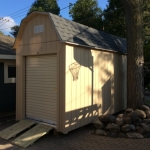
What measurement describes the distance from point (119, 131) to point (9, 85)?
5231 millimetres

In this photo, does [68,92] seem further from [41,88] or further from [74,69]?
[41,88]

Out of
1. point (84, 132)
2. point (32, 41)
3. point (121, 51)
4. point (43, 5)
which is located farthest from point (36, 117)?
point (43, 5)

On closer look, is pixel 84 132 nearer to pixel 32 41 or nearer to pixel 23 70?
pixel 23 70

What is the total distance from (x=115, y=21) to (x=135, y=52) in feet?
40.7

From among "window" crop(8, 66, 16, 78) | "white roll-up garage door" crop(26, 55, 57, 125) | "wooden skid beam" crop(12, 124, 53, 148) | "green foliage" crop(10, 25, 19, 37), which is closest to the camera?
"wooden skid beam" crop(12, 124, 53, 148)

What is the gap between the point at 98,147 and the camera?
14.7 ft

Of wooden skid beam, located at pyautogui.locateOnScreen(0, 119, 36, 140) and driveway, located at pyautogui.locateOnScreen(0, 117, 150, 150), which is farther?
wooden skid beam, located at pyautogui.locateOnScreen(0, 119, 36, 140)

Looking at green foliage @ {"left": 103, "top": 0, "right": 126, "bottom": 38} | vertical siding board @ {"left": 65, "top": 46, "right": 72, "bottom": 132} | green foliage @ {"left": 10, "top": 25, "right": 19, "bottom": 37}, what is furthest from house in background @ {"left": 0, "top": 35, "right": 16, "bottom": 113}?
green foliage @ {"left": 10, "top": 25, "right": 19, "bottom": 37}

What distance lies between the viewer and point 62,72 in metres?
5.04

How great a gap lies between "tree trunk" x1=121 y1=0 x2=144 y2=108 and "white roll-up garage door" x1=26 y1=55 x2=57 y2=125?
2923 millimetres

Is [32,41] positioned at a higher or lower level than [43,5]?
lower

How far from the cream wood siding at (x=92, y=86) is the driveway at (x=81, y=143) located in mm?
325

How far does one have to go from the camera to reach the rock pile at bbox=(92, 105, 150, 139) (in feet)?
17.2

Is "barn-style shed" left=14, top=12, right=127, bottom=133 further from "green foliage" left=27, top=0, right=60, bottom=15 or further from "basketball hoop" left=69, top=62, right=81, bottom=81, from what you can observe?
"green foliage" left=27, top=0, right=60, bottom=15
